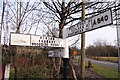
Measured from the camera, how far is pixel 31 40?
2242 millimetres

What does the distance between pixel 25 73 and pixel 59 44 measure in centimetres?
346

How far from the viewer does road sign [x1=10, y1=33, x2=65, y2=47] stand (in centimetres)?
209

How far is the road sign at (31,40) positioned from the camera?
2.09m

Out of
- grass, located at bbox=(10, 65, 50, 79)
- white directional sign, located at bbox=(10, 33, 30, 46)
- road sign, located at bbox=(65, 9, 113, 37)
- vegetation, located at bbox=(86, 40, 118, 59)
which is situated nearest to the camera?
road sign, located at bbox=(65, 9, 113, 37)

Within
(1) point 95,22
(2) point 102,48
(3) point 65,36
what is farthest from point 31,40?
(2) point 102,48

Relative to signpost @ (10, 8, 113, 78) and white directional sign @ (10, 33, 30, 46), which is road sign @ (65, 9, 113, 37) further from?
white directional sign @ (10, 33, 30, 46)

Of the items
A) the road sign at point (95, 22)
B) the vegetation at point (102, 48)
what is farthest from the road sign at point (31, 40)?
the vegetation at point (102, 48)

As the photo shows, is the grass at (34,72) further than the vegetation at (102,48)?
No

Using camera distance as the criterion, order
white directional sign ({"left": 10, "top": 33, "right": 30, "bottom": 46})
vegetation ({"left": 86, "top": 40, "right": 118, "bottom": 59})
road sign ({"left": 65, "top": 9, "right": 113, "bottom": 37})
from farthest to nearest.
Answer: vegetation ({"left": 86, "top": 40, "right": 118, "bottom": 59}) → white directional sign ({"left": 10, "top": 33, "right": 30, "bottom": 46}) → road sign ({"left": 65, "top": 9, "right": 113, "bottom": 37})

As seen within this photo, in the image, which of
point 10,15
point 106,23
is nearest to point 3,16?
point 10,15

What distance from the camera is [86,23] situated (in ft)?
6.68

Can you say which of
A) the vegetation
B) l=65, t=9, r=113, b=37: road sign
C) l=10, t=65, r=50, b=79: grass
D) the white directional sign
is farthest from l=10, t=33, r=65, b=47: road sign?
the vegetation

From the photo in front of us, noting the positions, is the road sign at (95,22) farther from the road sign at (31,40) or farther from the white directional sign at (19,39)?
the white directional sign at (19,39)

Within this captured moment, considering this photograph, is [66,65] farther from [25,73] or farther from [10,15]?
[25,73]
